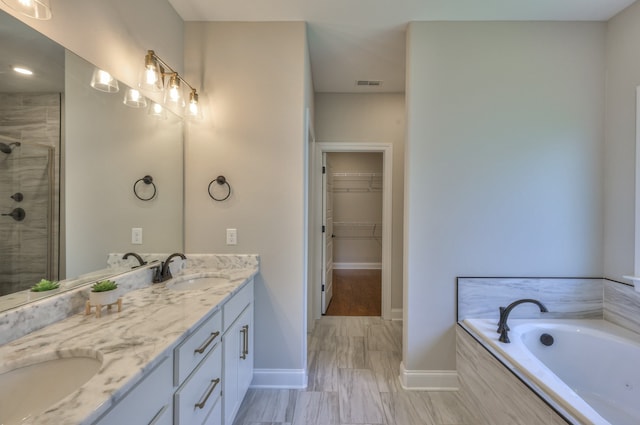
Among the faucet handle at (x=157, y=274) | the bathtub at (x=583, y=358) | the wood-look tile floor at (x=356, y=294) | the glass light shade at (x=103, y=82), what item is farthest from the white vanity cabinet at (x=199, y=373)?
the wood-look tile floor at (x=356, y=294)

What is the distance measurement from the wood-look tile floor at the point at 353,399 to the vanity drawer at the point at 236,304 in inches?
28.5

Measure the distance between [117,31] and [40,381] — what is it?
65.7 inches

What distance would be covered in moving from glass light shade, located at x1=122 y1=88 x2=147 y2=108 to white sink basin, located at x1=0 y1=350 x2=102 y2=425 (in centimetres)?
133

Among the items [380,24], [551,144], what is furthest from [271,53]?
[551,144]

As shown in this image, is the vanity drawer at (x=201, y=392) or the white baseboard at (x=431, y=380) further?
the white baseboard at (x=431, y=380)

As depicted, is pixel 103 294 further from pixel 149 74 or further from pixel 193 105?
pixel 193 105

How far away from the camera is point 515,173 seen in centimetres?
207

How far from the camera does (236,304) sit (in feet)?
5.48

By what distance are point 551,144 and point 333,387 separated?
2490 mm

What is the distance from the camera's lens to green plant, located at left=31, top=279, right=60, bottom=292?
1088 millimetres

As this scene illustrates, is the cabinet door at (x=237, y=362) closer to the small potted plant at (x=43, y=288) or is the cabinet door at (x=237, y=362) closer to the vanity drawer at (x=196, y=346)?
the vanity drawer at (x=196, y=346)

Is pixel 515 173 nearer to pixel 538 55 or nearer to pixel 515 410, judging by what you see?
pixel 538 55

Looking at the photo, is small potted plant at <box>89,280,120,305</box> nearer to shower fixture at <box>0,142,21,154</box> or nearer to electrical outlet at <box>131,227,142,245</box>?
electrical outlet at <box>131,227,142,245</box>

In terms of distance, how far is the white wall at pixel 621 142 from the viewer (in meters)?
1.87
